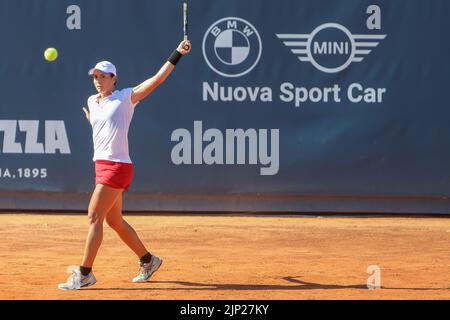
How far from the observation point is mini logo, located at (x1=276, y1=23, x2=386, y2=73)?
11703 millimetres

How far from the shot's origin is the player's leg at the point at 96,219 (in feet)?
21.7

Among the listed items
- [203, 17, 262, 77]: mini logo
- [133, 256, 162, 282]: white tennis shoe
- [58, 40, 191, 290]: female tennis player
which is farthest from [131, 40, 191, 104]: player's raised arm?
[203, 17, 262, 77]: mini logo

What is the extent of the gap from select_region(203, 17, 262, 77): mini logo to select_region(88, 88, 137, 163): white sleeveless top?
4.99m

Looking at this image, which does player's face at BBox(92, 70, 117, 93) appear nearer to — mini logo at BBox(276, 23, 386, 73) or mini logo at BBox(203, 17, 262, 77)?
mini logo at BBox(203, 17, 262, 77)

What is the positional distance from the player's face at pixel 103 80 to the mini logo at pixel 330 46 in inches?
205

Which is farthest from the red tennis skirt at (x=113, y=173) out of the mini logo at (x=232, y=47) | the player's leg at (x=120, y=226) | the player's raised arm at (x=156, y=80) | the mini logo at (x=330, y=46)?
the mini logo at (x=330, y=46)

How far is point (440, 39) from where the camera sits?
11.7 metres

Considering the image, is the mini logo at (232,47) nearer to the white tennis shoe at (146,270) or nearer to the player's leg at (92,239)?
the white tennis shoe at (146,270)

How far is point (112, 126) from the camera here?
266 inches

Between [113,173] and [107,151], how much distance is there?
0.18 metres

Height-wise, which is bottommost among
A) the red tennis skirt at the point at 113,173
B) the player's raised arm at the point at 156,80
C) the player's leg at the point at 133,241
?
the player's leg at the point at 133,241

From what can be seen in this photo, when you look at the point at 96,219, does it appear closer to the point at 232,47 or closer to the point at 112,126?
the point at 112,126

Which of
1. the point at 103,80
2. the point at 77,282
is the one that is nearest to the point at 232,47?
the point at 103,80
